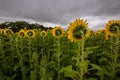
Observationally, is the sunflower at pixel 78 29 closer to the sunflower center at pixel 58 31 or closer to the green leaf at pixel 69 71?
the green leaf at pixel 69 71

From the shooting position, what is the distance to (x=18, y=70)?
5.50m

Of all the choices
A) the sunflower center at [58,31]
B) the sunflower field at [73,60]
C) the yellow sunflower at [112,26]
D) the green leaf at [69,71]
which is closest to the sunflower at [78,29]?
the sunflower field at [73,60]

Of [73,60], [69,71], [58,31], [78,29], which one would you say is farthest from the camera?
[58,31]

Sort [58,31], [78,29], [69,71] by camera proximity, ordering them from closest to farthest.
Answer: [69,71], [78,29], [58,31]

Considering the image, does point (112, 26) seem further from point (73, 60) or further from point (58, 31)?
point (58, 31)

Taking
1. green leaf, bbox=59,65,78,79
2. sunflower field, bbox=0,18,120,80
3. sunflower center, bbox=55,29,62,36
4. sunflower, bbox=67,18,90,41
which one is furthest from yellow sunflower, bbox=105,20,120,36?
sunflower center, bbox=55,29,62,36

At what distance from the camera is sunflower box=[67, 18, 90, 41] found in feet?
12.4

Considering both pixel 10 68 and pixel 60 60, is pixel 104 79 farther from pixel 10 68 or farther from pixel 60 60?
pixel 10 68

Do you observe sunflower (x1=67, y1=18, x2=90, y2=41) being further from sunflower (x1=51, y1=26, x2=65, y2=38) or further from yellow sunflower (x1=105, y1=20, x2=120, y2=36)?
sunflower (x1=51, y1=26, x2=65, y2=38)

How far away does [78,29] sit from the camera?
388cm

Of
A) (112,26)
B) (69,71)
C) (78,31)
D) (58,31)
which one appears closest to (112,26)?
(112,26)

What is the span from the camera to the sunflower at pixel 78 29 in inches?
149

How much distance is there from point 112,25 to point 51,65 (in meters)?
1.53

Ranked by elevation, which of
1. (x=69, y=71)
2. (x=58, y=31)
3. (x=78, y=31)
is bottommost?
(x=69, y=71)
